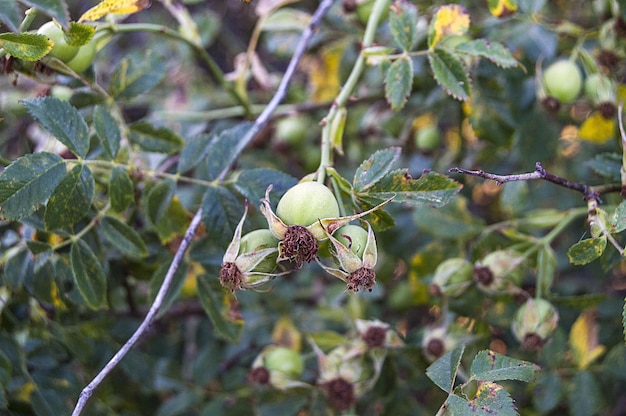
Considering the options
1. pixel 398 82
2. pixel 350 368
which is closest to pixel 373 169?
pixel 398 82

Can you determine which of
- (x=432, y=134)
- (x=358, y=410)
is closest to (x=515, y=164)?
(x=432, y=134)

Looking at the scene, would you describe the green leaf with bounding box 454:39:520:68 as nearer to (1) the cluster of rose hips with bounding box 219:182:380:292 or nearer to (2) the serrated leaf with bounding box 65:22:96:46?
(1) the cluster of rose hips with bounding box 219:182:380:292

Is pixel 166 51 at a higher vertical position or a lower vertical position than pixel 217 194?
lower

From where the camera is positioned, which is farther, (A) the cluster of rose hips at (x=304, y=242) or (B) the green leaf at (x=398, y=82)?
(B) the green leaf at (x=398, y=82)

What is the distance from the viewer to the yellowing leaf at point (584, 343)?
181cm

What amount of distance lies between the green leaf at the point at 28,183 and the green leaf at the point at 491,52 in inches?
36.8

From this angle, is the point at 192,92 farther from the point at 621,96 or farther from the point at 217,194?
the point at 621,96

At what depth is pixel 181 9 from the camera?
1.91 m

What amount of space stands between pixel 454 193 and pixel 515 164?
4.52 ft

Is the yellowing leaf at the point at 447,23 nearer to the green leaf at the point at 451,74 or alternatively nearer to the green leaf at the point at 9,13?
the green leaf at the point at 451,74

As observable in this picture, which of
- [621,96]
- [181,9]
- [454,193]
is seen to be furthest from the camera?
[181,9]

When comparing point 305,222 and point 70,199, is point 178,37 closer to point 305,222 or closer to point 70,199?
point 70,199

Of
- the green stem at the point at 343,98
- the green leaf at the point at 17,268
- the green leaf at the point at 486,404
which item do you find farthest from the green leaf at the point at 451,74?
the green leaf at the point at 17,268

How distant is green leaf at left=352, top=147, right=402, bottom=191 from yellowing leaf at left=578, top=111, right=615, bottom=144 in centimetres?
104
